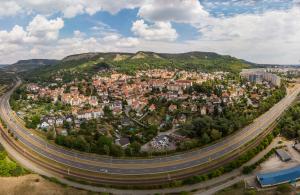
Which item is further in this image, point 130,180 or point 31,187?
point 130,180

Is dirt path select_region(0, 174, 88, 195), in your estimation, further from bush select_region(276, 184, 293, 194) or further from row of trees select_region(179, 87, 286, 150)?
bush select_region(276, 184, 293, 194)

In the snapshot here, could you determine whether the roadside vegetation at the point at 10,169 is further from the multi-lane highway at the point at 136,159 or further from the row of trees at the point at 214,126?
the row of trees at the point at 214,126

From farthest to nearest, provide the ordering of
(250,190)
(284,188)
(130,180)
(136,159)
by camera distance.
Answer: (136,159)
(130,180)
(250,190)
(284,188)

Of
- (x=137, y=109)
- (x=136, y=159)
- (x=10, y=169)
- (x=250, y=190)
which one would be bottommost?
(x=10, y=169)

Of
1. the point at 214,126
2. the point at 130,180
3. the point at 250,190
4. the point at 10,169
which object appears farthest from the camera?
the point at 214,126

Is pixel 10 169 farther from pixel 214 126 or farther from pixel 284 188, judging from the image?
pixel 284 188

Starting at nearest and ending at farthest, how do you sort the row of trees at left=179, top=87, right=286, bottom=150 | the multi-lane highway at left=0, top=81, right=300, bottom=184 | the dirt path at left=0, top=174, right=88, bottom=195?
the dirt path at left=0, top=174, right=88, bottom=195 → the multi-lane highway at left=0, top=81, right=300, bottom=184 → the row of trees at left=179, top=87, right=286, bottom=150

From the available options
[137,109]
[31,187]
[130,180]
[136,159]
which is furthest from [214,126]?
[31,187]

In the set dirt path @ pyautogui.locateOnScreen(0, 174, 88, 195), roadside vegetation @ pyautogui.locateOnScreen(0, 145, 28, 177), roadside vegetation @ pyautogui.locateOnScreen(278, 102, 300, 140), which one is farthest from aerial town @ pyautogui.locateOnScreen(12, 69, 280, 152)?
dirt path @ pyautogui.locateOnScreen(0, 174, 88, 195)

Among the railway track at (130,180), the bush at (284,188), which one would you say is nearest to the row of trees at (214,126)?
the railway track at (130,180)
